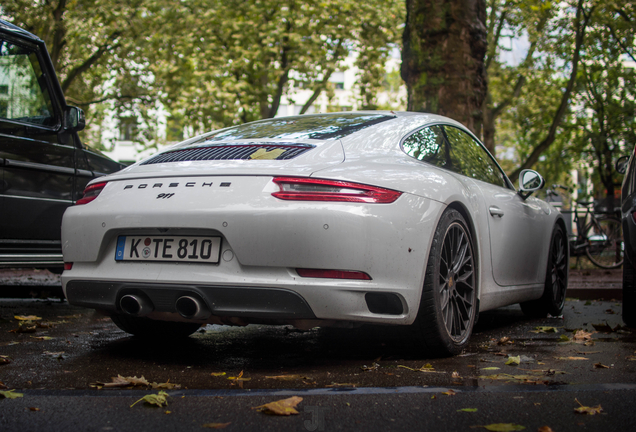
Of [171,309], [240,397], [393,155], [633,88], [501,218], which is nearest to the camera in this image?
[240,397]

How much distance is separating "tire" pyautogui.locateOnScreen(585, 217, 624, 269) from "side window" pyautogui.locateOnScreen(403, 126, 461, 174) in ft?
31.8

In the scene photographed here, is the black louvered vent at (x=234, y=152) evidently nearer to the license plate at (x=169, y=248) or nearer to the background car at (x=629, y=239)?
the license plate at (x=169, y=248)

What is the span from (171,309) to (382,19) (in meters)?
19.2

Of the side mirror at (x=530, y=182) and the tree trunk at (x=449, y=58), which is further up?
the tree trunk at (x=449, y=58)

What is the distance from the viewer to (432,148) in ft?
13.9

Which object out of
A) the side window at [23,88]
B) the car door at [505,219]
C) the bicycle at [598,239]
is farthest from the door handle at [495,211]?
the bicycle at [598,239]

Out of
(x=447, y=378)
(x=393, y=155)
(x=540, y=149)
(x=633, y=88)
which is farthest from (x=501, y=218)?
(x=633, y=88)

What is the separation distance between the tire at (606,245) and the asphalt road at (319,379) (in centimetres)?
856

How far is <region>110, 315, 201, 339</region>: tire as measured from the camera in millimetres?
4172

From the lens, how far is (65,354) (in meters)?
3.83

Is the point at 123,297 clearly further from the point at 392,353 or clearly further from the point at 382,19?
the point at 382,19

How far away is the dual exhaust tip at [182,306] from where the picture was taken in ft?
10.7

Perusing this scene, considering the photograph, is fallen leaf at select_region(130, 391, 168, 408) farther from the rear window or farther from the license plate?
the rear window

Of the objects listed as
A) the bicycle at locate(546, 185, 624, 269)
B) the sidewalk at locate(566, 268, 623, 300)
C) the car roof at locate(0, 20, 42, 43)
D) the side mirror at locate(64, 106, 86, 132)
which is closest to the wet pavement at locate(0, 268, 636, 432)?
the side mirror at locate(64, 106, 86, 132)
